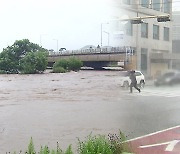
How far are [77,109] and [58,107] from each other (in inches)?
5.6

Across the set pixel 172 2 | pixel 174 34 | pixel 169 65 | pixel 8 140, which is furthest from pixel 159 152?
pixel 8 140

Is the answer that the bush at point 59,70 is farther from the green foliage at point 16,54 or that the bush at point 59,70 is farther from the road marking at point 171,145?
the road marking at point 171,145

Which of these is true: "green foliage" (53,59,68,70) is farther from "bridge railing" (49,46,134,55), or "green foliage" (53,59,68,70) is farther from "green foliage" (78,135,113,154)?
"green foliage" (78,135,113,154)

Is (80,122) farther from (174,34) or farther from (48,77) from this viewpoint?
(174,34)

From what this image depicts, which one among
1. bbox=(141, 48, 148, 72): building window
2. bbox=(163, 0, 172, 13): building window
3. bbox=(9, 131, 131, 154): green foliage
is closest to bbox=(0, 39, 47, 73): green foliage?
bbox=(9, 131, 131, 154): green foliage

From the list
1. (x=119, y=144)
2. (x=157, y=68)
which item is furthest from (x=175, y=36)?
(x=119, y=144)

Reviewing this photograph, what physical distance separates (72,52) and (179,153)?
0.80m

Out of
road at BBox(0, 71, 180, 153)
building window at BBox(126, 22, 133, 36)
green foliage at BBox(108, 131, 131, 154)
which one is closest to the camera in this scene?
building window at BBox(126, 22, 133, 36)

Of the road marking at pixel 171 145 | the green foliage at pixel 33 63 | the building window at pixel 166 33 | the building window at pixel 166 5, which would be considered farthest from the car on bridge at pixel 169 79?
the green foliage at pixel 33 63

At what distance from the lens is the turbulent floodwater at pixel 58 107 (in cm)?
172

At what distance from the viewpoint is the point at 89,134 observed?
186 centimetres

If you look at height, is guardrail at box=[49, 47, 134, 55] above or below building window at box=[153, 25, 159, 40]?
below

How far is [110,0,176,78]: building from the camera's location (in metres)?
1.32

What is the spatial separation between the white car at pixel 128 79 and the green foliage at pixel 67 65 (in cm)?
28
